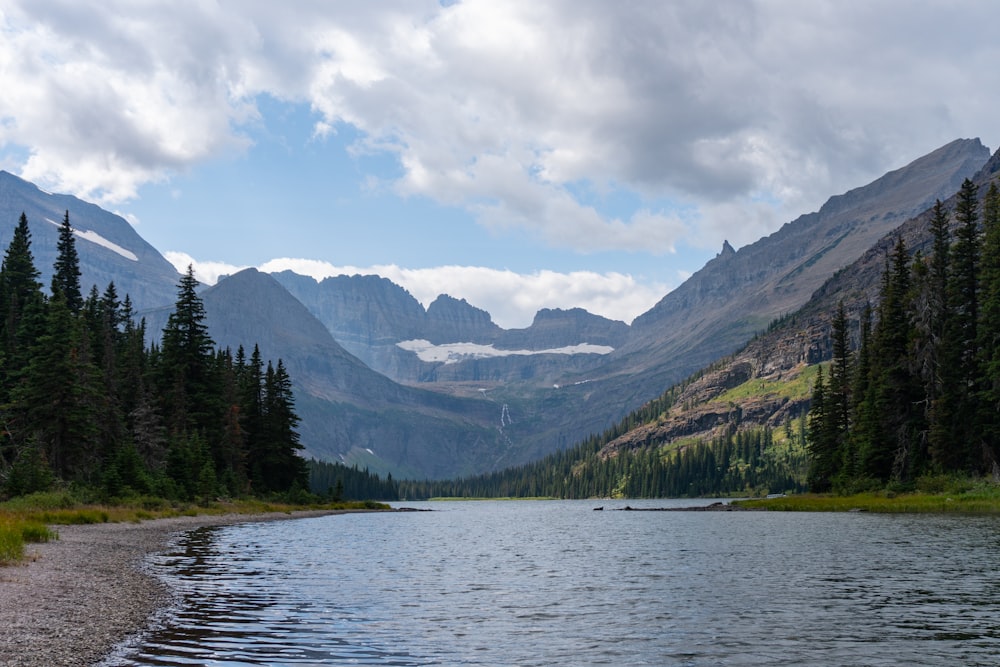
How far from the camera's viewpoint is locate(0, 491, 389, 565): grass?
35.2 m

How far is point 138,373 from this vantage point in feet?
332

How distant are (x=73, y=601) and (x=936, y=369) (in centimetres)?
8821

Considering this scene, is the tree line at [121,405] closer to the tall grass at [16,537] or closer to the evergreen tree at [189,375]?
the evergreen tree at [189,375]

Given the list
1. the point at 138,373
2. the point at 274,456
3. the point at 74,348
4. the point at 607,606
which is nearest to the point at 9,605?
the point at 607,606

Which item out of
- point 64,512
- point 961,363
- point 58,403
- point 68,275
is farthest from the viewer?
point 68,275

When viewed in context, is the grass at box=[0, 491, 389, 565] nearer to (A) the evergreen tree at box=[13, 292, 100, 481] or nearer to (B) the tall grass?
(B) the tall grass

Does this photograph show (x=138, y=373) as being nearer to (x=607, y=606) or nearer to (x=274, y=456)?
(x=274, y=456)

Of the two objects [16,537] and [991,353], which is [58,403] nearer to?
[16,537]

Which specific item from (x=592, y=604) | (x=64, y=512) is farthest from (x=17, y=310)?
(x=592, y=604)

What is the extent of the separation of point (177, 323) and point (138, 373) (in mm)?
8956

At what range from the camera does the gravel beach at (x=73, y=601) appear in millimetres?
18969

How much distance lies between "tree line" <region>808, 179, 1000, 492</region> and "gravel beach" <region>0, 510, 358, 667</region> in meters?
75.0

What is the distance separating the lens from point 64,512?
58.2 m

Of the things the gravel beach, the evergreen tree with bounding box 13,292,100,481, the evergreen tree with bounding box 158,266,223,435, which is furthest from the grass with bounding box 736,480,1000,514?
the evergreen tree with bounding box 13,292,100,481
